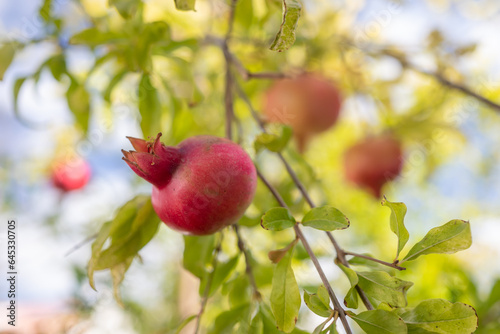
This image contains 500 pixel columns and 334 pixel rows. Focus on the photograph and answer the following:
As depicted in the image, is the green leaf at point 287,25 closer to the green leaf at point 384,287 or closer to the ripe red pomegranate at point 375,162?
the green leaf at point 384,287

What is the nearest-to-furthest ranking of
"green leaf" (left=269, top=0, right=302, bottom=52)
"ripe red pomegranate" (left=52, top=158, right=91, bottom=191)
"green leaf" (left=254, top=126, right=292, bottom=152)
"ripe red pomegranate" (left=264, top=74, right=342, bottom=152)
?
"green leaf" (left=269, top=0, right=302, bottom=52) → "green leaf" (left=254, top=126, right=292, bottom=152) → "ripe red pomegranate" (left=264, top=74, right=342, bottom=152) → "ripe red pomegranate" (left=52, top=158, right=91, bottom=191)

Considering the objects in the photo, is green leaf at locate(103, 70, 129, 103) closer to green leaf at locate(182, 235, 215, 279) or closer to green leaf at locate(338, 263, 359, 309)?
green leaf at locate(182, 235, 215, 279)

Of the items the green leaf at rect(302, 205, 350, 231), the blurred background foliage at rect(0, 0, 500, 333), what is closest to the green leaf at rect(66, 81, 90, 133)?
the blurred background foliage at rect(0, 0, 500, 333)

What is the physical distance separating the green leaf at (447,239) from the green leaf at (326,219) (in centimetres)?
5

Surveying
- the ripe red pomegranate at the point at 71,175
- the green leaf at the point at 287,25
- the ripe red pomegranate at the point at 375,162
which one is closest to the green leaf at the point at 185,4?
the green leaf at the point at 287,25

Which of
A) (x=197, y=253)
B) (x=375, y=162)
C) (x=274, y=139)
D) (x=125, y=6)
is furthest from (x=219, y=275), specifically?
(x=375, y=162)

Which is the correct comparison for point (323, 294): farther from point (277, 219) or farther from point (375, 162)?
point (375, 162)

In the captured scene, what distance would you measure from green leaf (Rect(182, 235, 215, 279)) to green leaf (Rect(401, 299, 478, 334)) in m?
0.18

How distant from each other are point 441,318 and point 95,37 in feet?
1.24

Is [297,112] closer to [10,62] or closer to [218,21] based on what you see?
[218,21]

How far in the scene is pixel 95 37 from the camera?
41 centimetres

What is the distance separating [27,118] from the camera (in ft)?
1.65

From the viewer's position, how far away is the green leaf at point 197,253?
0.37m

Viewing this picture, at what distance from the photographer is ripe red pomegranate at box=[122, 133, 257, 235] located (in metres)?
0.28
